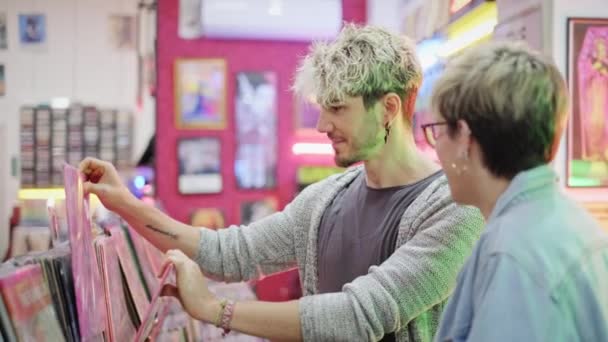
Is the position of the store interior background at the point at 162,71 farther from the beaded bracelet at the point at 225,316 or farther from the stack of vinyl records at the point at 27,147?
the beaded bracelet at the point at 225,316

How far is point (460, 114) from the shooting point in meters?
1.08

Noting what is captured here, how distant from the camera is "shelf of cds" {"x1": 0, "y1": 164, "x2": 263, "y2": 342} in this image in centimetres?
122

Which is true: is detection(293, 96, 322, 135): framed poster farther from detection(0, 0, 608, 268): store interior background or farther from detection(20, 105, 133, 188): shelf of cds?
detection(20, 105, 133, 188): shelf of cds

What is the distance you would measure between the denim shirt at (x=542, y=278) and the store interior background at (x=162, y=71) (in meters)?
1.56

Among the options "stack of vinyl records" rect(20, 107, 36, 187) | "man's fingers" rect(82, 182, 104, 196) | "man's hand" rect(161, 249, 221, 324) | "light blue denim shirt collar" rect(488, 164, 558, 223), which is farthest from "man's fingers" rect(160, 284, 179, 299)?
"stack of vinyl records" rect(20, 107, 36, 187)

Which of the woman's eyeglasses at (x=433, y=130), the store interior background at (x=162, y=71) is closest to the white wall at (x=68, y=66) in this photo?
the store interior background at (x=162, y=71)

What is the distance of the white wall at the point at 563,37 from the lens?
2426 mm

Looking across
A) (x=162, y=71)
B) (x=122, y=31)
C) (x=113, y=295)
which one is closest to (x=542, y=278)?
(x=113, y=295)

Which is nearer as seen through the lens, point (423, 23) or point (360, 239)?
point (360, 239)

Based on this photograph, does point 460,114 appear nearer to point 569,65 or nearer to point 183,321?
point 569,65

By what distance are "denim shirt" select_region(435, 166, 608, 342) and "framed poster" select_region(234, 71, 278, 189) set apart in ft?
13.4

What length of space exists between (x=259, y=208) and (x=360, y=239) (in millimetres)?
3340

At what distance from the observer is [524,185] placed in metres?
1.04

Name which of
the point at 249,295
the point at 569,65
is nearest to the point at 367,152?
the point at 569,65
